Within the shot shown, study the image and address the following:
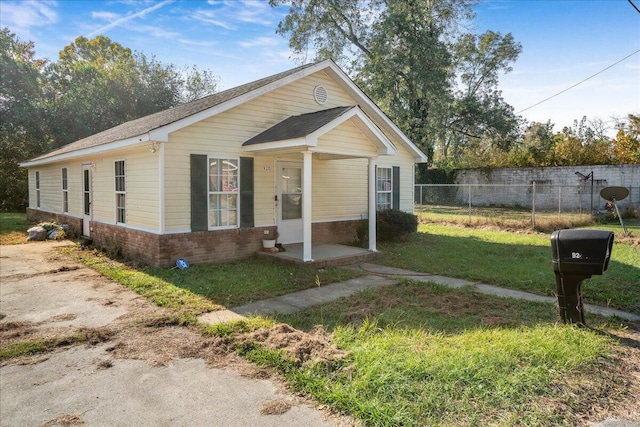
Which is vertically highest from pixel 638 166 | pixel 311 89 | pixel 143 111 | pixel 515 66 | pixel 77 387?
pixel 515 66

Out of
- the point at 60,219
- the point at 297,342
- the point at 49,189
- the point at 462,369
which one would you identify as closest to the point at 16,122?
the point at 49,189

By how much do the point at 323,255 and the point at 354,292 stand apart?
2672 millimetres

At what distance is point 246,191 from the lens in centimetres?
963

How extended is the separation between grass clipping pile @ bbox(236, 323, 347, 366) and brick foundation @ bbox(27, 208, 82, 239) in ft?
36.3

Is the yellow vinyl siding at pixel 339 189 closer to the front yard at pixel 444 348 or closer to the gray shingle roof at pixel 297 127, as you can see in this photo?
the gray shingle roof at pixel 297 127

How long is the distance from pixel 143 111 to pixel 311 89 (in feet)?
67.9

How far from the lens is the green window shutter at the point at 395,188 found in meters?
13.2

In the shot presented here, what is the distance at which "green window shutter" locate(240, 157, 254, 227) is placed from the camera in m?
9.56

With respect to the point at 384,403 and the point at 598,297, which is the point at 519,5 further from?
the point at 384,403

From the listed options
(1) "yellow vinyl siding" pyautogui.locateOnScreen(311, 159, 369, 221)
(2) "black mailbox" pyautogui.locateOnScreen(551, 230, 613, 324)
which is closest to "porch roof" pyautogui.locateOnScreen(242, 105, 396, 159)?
(1) "yellow vinyl siding" pyautogui.locateOnScreen(311, 159, 369, 221)

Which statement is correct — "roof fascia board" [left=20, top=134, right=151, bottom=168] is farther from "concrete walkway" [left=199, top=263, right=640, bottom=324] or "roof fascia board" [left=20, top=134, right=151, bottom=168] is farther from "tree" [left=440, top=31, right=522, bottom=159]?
"tree" [left=440, top=31, right=522, bottom=159]

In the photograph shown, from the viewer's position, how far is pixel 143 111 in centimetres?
2777

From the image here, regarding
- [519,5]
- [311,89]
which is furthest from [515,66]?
[311,89]

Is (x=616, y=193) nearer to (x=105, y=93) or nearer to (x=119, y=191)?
(x=119, y=191)
